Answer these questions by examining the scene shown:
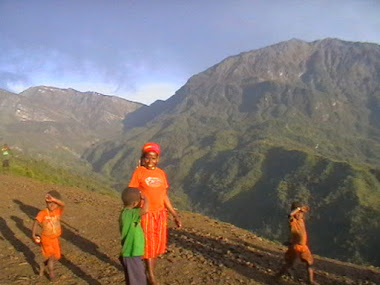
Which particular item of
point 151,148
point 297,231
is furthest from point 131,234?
point 297,231

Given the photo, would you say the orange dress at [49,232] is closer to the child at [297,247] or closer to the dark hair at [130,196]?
the dark hair at [130,196]

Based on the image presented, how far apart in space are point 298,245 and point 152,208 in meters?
2.11

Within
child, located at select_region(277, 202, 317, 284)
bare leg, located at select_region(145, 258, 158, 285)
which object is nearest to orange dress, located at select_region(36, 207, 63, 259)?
bare leg, located at select_region(145, 258, 158, 285)

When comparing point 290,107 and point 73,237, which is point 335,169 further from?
point 290,107

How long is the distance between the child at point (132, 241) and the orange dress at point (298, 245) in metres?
2.22

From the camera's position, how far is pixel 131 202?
12.7 feet

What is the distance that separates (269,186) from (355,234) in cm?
3261

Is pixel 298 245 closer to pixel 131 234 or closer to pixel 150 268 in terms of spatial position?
pixel 150 268

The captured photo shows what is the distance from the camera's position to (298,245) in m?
5.20

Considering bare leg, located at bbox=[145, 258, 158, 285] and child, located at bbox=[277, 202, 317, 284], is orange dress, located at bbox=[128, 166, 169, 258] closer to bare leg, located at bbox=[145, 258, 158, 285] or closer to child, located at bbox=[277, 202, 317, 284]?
bare leg, located at bbox=[145, 258, 158, 285]

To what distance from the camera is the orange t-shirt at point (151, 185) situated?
4234 mm

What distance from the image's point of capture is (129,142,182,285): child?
4156mm

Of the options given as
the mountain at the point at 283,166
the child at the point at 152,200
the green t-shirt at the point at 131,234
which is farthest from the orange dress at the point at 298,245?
the mountain at the point at 283,166

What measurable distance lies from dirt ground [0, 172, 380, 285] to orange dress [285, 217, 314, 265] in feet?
1.09
